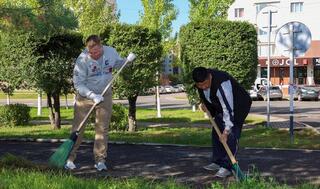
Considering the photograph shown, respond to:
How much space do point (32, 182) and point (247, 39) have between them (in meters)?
11.5

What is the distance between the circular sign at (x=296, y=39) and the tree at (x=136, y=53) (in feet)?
12.5

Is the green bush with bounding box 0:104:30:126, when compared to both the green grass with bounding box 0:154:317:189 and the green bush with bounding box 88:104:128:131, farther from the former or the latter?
the green grass with bounding box 0:154:317:189

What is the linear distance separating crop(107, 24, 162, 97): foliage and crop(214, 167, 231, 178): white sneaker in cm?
815

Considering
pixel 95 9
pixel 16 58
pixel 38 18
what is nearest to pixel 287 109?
pixel 95 9

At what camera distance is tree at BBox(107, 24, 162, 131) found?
Result: 1502cm

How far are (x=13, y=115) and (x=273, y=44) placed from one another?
39805mm

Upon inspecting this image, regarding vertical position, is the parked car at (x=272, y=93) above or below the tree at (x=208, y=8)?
below

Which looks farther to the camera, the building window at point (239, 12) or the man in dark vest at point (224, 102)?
the building window at point (239, 12)

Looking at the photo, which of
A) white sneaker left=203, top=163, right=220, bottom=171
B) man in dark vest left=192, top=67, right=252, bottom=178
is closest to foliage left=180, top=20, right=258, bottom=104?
white sneaker left=203, top=163, right=220, bottom=171

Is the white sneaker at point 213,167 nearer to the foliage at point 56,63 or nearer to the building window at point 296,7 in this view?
the foliage at point 56,63

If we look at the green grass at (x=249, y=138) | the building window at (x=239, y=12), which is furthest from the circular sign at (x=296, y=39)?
the building window at (x=239, y=12)

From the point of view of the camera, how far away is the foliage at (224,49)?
52.2ft

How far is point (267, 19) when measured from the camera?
1659cm

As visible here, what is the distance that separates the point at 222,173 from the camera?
702 cm
